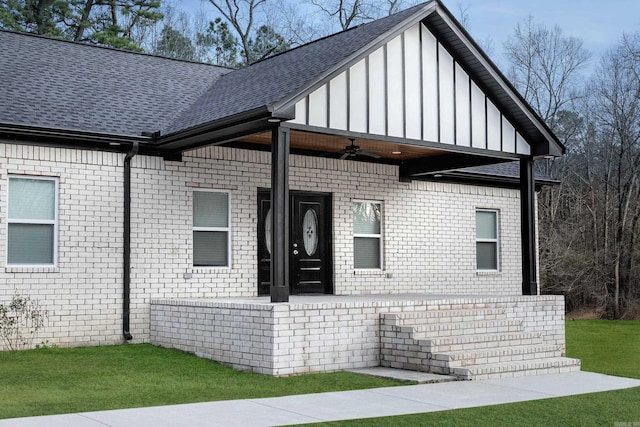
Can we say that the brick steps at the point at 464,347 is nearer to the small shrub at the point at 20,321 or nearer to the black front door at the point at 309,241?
the black front door at the point at 309,241

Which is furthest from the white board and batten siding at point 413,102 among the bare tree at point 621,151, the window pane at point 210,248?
the bare tree at point 621,151

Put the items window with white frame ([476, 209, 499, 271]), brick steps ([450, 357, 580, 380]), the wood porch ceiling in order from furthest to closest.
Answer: window with white frame ([476, 209, 499, 271]) → the wood porch ceiling → brick steps ([450, 357, 580, 380])

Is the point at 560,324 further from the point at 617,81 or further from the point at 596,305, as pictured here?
the point at 617,81

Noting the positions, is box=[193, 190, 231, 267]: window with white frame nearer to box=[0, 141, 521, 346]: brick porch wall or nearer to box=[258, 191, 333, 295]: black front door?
box=[0, 141, 521, 346]: brick porch wall

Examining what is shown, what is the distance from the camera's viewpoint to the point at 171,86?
1712 centimetres

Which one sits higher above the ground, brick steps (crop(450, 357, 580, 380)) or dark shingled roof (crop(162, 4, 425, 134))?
dark shingled roof (crop(162, 4, 425, 134))

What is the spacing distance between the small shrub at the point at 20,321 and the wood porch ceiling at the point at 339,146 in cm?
444

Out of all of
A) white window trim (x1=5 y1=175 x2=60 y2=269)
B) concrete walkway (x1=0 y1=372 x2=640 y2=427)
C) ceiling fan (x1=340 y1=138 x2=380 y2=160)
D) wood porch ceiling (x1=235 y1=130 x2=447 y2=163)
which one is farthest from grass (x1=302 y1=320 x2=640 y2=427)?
white window trim (x1=5 y1=175 x2=60 y2=269)

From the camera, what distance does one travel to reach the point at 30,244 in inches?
539

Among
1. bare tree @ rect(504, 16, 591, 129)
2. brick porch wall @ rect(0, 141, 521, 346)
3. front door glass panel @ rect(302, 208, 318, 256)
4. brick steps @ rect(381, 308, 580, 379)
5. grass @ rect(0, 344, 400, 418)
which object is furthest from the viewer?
bare tree @ rect(504, 16, 591, 129)

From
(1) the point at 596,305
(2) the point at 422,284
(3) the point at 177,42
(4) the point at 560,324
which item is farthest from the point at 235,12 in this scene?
(4) the point at 560,324

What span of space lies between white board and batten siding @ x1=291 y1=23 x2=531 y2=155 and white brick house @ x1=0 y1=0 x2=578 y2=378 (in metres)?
0.03

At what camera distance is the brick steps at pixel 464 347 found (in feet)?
38.3

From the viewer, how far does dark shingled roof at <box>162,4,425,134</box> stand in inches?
501
